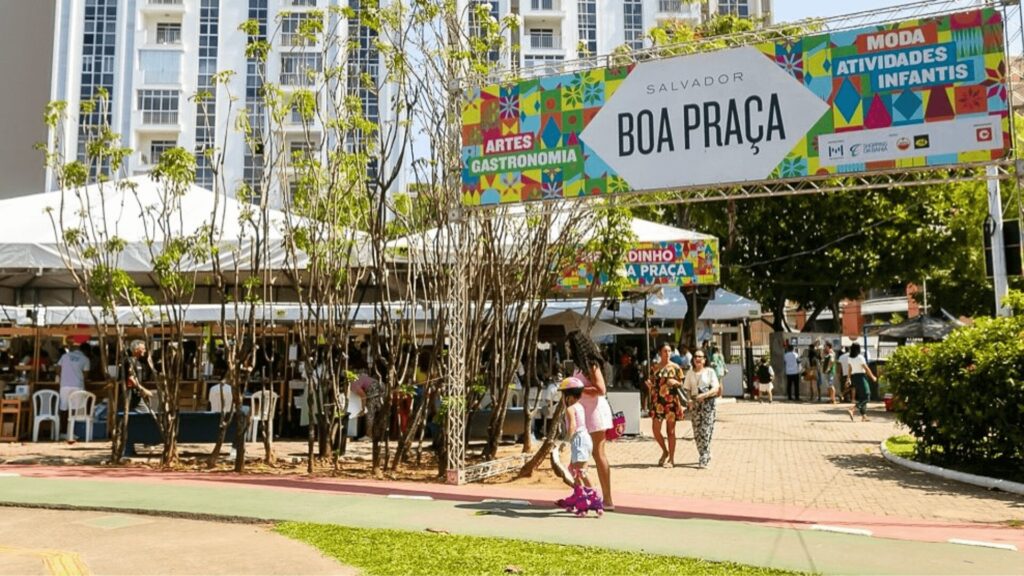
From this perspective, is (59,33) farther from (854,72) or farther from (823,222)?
(854,72)

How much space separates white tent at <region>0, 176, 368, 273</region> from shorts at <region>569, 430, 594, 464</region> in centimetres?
582

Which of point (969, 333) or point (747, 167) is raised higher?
point (747, 167)

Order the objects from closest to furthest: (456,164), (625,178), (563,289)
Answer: (625,178)
(456,164)
(563,289)

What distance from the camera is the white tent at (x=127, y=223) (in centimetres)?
1230

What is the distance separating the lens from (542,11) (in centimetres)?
5516

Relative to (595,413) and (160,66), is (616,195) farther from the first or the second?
(160,66)

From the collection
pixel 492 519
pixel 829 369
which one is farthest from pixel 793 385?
pixel 492 519

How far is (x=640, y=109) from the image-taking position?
9328 mm

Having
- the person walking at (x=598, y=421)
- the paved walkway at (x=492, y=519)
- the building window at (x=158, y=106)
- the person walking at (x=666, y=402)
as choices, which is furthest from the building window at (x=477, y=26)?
the building window at (x=158, y=106)

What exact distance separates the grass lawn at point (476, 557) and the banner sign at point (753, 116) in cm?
441

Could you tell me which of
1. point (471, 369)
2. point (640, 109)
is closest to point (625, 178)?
point (640, 109)

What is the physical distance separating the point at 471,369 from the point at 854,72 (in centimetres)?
591

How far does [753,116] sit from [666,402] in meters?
4.45

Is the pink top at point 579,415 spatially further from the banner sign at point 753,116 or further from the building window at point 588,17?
the building window at point 588,17
